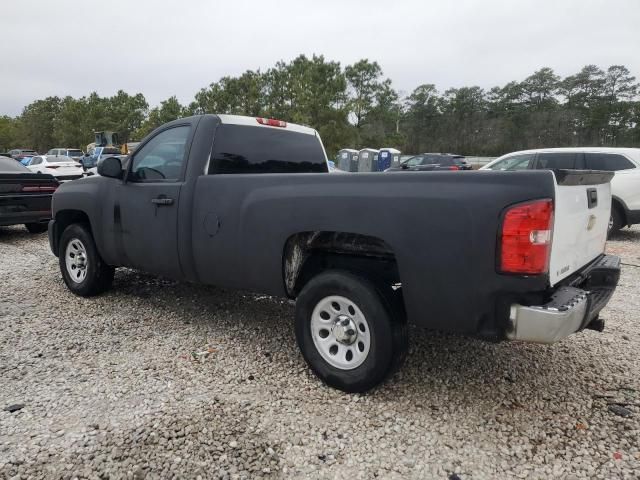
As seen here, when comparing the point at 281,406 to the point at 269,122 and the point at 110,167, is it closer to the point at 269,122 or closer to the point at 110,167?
the point at 269,122

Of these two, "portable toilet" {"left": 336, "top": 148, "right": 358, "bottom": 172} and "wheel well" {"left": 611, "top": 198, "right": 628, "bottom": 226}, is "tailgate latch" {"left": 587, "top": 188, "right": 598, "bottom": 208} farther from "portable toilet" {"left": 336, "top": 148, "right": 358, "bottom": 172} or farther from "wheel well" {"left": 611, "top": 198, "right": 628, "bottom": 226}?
"portable toilet" {"left": 336, "top": 148, "right": 358, "bottom": 172}

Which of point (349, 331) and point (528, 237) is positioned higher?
point (528, 237)

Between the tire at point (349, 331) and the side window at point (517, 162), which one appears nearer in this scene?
the tire at point (349, 331)

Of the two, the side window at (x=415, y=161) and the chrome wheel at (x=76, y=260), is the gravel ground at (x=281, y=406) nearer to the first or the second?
the chrome wheel at (x=76, y=260)

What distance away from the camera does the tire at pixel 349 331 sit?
2.78 metres

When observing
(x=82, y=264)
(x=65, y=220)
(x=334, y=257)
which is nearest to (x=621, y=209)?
(x=334, y=257)

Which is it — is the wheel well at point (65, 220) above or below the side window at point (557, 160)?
below

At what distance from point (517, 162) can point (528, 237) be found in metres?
7.96

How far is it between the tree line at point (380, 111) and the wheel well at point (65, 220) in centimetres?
2978

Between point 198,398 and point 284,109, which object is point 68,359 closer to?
point 198,398

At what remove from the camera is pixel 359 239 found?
3020mm

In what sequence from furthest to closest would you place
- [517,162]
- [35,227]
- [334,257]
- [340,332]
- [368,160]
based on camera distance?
[368,160], [35,227], [517,162], [334,257], [340,332]

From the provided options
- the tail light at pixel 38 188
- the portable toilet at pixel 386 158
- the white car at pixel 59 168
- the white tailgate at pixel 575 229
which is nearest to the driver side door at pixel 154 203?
the white tailgate at pixel 575 229

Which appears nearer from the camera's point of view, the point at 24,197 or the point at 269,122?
the point at 269,122
